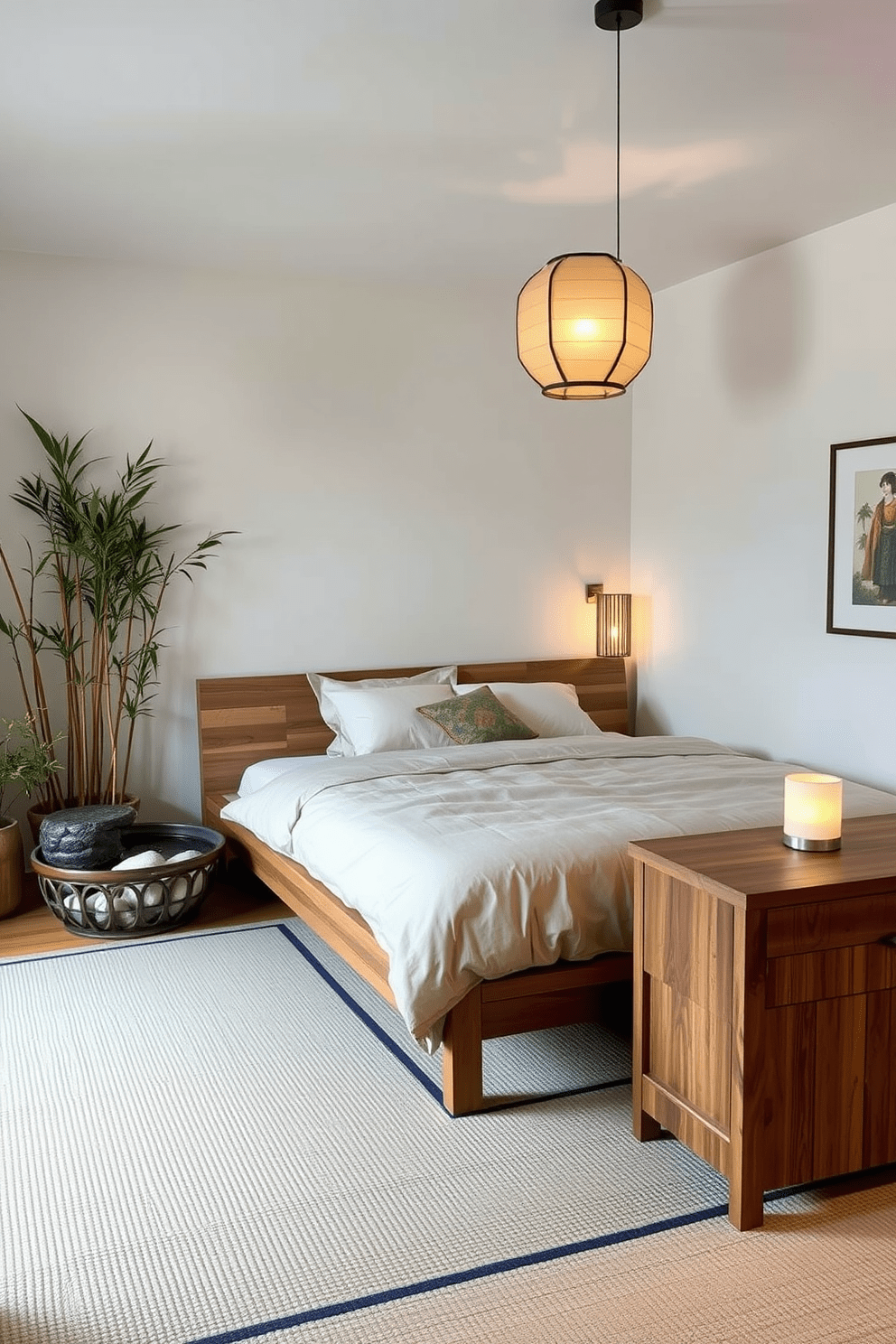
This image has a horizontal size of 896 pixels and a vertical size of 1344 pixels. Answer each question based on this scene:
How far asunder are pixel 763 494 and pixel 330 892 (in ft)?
8.45

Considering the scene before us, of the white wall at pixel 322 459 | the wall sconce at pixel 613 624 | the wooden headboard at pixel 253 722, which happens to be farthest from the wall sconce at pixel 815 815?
the wall sconce at pixel 613 624

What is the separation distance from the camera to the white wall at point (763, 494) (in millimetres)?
4172

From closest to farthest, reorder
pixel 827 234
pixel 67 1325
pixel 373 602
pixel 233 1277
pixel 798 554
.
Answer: pixel 67 1325 → pixel 233 1277 → pixel 827 234 → pixel 798 554 → pixel 373 602

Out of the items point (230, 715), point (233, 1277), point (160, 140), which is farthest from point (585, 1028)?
point (160, 140)

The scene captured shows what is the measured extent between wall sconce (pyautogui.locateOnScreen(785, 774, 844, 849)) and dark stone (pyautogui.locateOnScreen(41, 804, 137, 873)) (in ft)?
8.02

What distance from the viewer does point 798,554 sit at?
14.9ft

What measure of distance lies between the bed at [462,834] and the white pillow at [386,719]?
0.06 feet

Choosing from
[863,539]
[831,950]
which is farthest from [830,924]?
[863,539]

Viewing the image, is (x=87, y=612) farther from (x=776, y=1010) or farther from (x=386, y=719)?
(x=776, y=1010)

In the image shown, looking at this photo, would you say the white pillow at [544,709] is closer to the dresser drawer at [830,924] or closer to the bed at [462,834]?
the bed at [462,834]

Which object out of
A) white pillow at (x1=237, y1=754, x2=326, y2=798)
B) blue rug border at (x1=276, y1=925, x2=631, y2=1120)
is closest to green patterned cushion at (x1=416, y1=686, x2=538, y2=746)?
white pillow at (x1=237, y1=754, x2=326, y2=798)

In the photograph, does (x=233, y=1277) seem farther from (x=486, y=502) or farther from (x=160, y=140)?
(x=486, y=502)

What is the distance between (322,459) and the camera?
16.4 ft

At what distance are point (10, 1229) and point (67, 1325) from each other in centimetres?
35
